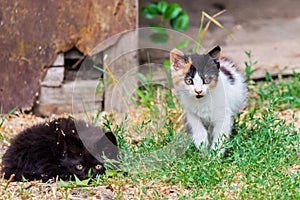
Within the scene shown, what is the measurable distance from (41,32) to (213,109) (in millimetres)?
1883

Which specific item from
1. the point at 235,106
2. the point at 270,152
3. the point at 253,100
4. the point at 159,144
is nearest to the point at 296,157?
the point at 270,152

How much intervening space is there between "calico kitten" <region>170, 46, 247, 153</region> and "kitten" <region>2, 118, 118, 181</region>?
21.4 inches

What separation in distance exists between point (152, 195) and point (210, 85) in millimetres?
763

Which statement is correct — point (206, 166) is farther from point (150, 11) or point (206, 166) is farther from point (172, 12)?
point (150, 11)

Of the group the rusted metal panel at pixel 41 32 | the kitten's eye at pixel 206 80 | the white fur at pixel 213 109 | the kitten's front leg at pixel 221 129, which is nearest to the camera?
the kitten's eye at pixel 206 80

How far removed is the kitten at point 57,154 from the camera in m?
3.81

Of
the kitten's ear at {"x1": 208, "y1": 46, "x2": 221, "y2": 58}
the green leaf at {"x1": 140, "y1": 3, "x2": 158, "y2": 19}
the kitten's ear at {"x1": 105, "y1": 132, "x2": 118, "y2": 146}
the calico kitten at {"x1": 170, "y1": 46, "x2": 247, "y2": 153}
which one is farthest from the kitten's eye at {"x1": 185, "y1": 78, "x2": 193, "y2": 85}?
the green leaf at {"x1": 140, "y1": 3, "x2": 158, "y2": 19}

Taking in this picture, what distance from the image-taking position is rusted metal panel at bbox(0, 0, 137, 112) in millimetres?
5066

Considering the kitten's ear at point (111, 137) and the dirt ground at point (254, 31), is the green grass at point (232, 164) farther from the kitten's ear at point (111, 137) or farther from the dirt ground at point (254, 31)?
the dirt ground at point (254, 31)

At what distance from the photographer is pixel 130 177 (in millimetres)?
3742

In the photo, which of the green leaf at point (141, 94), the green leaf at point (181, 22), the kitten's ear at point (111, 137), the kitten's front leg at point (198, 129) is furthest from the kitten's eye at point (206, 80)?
the green leaf at point (181, 22)

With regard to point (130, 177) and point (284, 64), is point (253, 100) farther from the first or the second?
point (130, 177)

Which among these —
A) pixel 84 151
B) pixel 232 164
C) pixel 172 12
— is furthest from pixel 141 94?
pixel 232 164

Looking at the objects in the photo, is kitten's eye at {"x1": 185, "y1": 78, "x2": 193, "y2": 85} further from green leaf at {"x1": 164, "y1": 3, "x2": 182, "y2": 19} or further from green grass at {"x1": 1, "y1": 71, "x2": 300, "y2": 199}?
green leaf at {"x1": 164, "y1": 3, "x2": 182, "y2": 19}
